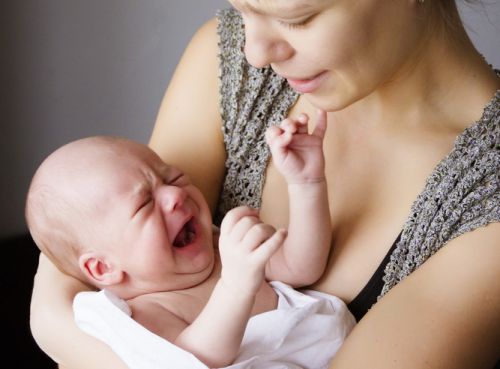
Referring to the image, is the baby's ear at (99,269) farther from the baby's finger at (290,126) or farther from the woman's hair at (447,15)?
the woman's hair at (447,15)

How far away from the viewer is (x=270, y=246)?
4.08 ft

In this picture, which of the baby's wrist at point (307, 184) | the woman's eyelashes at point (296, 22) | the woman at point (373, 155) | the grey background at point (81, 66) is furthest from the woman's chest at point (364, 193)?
the grey background at point (81, 66)

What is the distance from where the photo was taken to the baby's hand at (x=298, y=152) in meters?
1.42

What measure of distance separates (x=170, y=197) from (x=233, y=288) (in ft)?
0.91

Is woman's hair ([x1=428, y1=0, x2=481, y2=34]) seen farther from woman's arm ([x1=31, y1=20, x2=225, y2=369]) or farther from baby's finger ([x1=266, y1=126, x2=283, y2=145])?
woman's arm ([x1=31, y1=20, x2=225, y2=369])

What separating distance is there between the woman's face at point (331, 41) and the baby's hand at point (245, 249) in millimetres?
244

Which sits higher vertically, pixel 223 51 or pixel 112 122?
pixel 223 51

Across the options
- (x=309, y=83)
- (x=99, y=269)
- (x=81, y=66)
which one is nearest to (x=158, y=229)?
(x=99, y=269)

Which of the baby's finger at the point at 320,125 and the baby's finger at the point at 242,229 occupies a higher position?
the baby's finger at the point at 320,125

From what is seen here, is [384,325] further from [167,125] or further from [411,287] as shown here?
[167,125]

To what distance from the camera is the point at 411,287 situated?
1.30 meters

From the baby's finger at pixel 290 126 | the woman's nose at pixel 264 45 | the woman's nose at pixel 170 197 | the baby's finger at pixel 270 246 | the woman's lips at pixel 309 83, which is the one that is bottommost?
the woman's nose at pixel 170 197

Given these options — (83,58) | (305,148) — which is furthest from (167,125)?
(83,58)

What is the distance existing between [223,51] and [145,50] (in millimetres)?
1059
